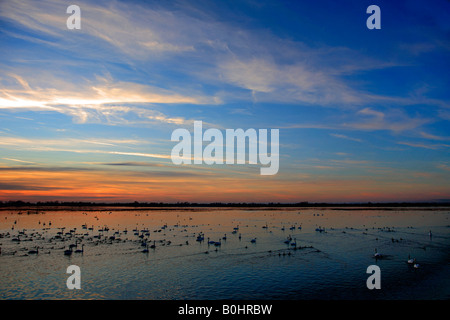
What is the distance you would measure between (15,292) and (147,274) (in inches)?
344

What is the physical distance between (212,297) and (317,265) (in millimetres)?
11996

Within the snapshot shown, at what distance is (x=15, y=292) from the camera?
63.2 feet

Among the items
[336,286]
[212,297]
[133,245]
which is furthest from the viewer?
[133,245]

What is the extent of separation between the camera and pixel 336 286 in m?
20.6
